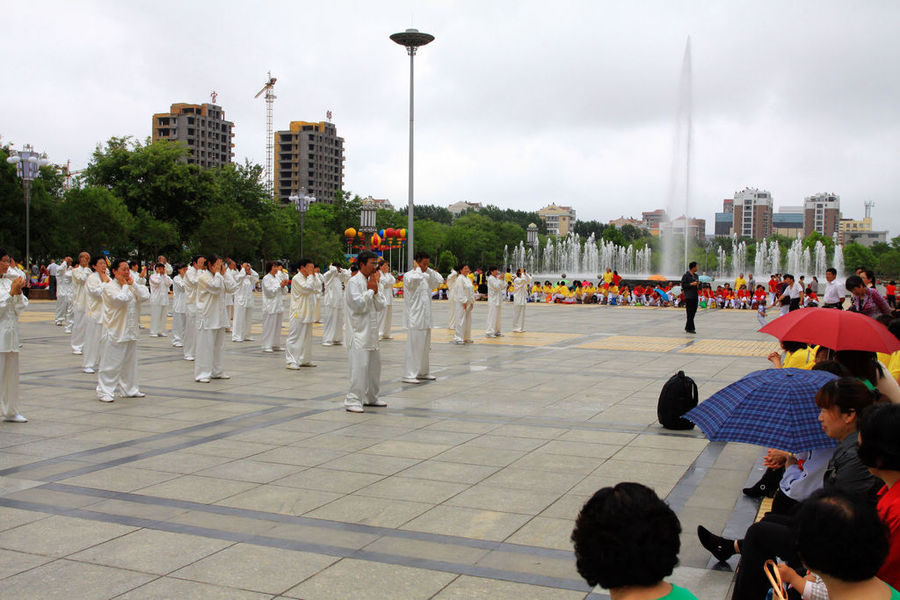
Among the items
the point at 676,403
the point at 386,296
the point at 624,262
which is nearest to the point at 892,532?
the point at 676,403

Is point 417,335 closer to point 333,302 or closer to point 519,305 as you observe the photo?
point 333,302

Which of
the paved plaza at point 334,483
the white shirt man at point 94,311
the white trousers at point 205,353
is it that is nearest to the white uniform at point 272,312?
the paved plaza at point 334,483

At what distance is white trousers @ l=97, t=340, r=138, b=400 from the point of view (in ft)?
32.4

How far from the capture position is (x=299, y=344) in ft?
43.4

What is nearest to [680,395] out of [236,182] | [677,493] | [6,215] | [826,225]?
[677,493]

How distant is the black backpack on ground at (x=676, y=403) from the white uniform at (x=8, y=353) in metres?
7.00

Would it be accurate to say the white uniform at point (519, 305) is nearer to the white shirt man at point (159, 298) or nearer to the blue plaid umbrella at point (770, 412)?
the white shirt man at point (159, 298)

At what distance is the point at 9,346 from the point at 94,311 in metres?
3.00

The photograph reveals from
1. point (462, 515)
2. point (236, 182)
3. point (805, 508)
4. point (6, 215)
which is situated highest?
point (236, 182)

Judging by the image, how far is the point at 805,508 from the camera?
2379 millimetres

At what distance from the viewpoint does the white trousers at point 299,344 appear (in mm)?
13188

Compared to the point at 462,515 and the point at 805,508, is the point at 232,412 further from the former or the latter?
the point at 805,508

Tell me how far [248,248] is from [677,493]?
44191mm

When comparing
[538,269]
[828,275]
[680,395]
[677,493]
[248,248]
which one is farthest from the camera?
[538,269]
